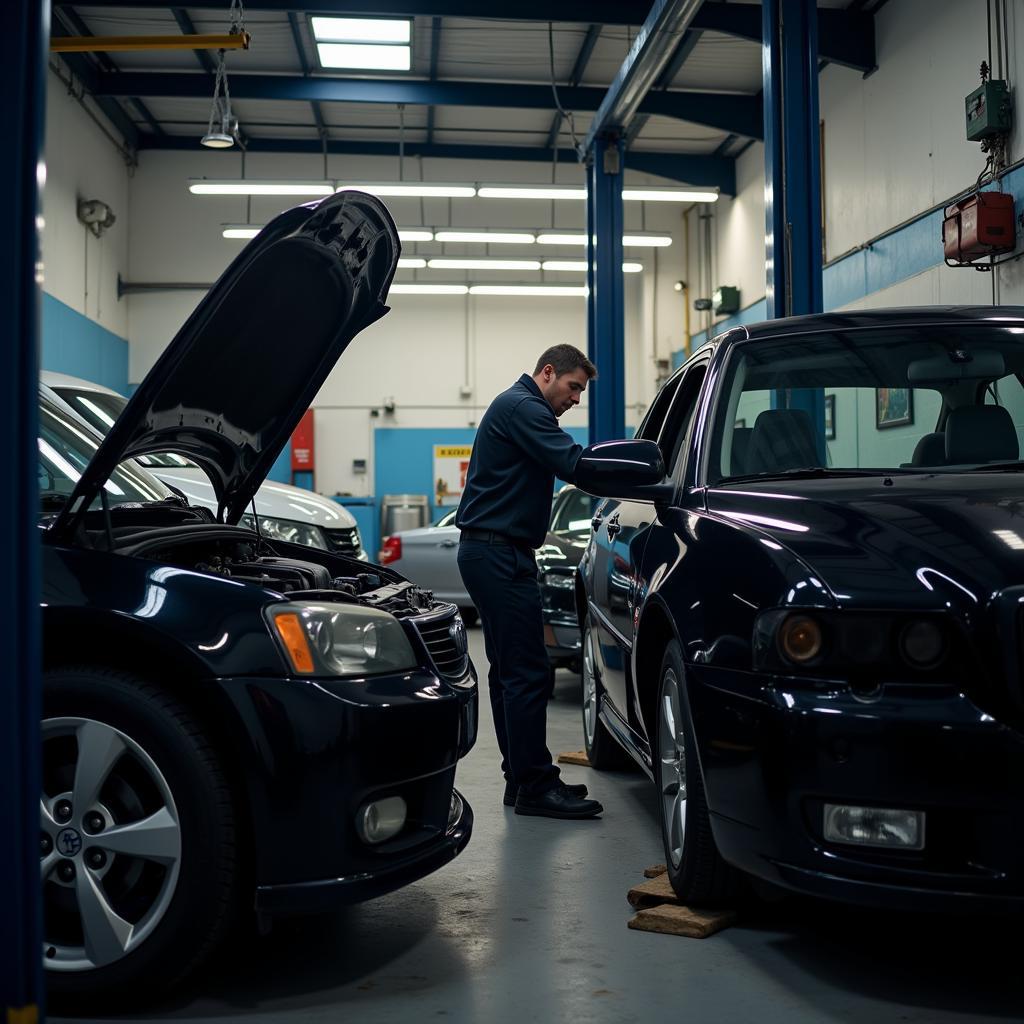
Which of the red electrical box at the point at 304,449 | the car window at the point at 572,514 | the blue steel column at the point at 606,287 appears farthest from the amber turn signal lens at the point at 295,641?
the red electrical box at the point at 304,449

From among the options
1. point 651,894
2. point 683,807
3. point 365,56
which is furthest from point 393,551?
point 683,807

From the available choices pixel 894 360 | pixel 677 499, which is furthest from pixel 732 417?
pixel 894 360

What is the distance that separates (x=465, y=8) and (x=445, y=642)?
32.3 ft

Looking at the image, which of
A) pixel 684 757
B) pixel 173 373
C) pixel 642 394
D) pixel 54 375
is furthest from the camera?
pixel 642 394

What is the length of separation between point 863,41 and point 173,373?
1183 cm

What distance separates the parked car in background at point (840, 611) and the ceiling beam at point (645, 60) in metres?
4.81

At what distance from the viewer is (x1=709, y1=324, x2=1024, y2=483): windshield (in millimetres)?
3314

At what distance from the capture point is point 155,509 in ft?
11.0

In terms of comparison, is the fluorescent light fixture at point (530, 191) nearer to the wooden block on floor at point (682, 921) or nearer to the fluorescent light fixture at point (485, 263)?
the fluorescent light fixture at point (485, 263)

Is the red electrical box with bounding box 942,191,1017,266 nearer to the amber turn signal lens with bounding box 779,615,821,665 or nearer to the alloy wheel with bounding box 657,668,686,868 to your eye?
the alloy wheel with bounding box 657,668,686,868

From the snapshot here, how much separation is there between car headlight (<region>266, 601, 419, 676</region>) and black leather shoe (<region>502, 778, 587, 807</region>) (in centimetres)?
185

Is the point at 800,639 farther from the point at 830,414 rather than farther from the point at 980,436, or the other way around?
the point at 830,414

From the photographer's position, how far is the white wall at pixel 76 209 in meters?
15.8

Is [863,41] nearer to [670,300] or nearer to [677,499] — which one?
[670,300]
